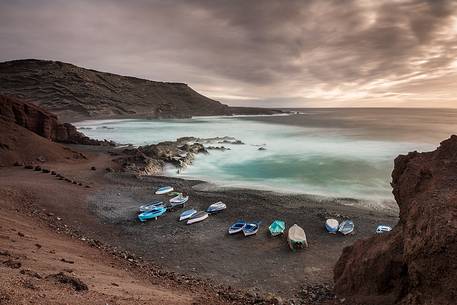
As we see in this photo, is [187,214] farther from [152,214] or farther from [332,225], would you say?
[332,225]

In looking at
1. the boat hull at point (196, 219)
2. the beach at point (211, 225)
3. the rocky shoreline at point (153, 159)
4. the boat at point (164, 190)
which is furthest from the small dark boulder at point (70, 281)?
the rocky shoreline at point (153, 159)

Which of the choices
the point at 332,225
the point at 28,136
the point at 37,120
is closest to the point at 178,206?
the point at 332,225

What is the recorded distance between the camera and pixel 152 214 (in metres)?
16.2

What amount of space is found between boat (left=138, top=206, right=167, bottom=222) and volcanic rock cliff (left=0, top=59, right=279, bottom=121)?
231 ft

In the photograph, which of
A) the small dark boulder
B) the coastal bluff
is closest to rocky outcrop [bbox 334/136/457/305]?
the small dark boulder

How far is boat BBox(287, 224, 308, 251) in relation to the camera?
43.8 feet

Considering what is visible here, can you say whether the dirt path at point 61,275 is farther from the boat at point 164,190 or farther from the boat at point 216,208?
the boat at point 164,190

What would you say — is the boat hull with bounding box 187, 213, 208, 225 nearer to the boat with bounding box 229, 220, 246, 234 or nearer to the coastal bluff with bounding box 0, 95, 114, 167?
the boat with bounding box 229, 220, 246, 234

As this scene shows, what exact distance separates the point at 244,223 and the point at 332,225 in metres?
3.83

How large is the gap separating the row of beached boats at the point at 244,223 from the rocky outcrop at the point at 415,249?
3.94 metres

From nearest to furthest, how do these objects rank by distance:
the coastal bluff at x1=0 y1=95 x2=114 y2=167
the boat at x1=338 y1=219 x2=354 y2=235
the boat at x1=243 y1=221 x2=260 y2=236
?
1. the boat at x1=243 y1=221 x2=260 y2=236
2. the boat at x1=338 y1=219 x2=354 y2=235
3. the coastal bluff at x1=0 y1=95 x2=114 y2=167

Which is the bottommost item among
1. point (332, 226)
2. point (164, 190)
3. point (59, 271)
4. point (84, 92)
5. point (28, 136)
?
point (332, 226)

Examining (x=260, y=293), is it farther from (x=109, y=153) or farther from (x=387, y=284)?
(x=109, y=153)

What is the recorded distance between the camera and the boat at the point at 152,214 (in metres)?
15.8
